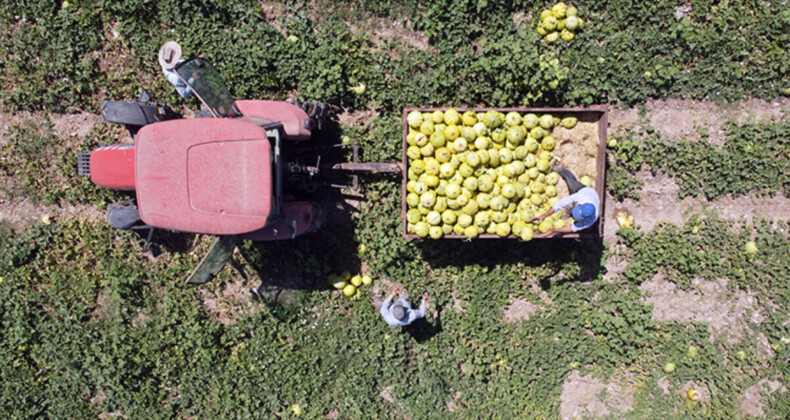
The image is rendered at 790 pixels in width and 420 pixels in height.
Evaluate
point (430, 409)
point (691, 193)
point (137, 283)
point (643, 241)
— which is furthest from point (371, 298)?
point (691, 193)

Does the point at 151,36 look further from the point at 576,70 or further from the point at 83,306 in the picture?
the point at 576,70

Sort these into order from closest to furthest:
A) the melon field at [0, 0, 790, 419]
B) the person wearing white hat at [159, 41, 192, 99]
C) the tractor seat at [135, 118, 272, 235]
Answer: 1. the tractor seat at [135, 118, 272, 235]
2. the person wearing white hat at [159, 41, 192, 99]
3. the melon field at [0, 0, 790, 419]

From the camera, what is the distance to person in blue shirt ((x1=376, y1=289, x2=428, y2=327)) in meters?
5.91

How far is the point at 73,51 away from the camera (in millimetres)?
6629

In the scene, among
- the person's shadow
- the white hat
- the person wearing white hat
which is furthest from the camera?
the person's shadow

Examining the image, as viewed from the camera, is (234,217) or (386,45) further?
(386,45)

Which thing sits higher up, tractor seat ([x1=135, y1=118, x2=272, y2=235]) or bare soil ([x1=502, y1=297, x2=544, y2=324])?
tractor seat ([x1=135, y1=118, x2=272, y2=235])

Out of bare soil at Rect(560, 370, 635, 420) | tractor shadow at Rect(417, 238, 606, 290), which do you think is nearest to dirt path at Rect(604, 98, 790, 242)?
tractor shadow at Rect(417, 238, 606, 290)

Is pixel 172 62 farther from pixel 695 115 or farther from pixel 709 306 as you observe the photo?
pixel 709 306

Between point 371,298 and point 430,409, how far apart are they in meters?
1.78

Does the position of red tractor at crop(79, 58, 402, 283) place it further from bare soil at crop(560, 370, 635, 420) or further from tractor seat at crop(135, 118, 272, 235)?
bare soil at crop(560, 370, 635, 420)

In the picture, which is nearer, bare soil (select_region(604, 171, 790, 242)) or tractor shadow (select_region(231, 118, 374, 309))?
bare soil (select_region(604, 171, 790, 242))

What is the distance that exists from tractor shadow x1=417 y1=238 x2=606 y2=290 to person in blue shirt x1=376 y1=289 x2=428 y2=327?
73 centimetres

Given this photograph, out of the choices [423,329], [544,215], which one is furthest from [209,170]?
[423,329]
